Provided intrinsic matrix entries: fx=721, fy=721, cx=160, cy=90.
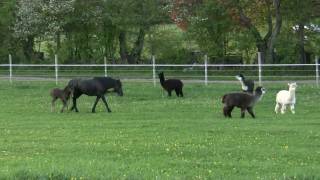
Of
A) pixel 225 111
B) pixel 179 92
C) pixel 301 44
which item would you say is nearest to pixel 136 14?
pixel 301 44

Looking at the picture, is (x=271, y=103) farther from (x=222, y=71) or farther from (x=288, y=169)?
(x=288, y=169)

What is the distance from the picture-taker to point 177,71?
3922cm

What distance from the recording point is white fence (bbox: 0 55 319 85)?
34.5m

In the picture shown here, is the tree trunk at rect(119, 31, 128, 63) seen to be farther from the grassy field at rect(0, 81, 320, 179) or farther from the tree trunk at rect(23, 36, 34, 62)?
the grassy field at rect(0, 81, 320, 179)

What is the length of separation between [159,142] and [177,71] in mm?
24398

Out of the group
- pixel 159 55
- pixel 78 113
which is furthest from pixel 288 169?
pixel 159 55

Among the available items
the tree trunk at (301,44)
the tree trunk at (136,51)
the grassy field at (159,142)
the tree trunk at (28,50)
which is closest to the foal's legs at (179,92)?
the grassy field at (159,142)

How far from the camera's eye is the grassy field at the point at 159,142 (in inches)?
443

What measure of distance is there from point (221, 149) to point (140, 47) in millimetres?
34233

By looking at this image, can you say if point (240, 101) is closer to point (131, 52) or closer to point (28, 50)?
point (131, 52)

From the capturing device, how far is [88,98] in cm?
2912

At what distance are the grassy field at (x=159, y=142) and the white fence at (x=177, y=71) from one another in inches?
324

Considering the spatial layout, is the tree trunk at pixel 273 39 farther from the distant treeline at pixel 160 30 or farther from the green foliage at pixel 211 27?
the green foliage at pixel 211 27

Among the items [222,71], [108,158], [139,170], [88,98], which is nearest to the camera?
[139,170]
